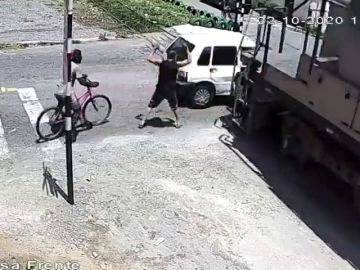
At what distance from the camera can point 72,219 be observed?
883 centimetres

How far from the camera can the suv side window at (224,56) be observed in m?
13.1

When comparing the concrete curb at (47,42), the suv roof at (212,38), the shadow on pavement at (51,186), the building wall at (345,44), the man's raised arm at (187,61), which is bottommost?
the shadow on pavement at (51,186)

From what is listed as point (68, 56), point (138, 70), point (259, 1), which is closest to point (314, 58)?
point (259, 1)

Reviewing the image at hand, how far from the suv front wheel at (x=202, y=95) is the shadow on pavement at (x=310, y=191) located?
116cm

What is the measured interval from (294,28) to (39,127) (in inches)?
203

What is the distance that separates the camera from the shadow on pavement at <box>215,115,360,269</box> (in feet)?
29.6

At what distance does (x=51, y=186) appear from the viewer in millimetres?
9656

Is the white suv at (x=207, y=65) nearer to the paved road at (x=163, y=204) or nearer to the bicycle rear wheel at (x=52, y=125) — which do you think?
the paved road at (x=163, y=204)

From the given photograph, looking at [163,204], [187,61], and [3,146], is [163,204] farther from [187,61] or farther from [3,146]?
[187,61]

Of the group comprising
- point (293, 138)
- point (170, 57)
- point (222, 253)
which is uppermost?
point (170, 57)

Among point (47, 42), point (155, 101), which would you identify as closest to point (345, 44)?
point (155, 101)

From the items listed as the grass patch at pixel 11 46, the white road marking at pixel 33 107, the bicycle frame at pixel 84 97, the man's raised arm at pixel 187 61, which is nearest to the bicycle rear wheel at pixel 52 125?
the white road marking at pixel 33 107

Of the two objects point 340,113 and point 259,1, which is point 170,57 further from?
point 340,113

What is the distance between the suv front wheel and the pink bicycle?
2014mm
